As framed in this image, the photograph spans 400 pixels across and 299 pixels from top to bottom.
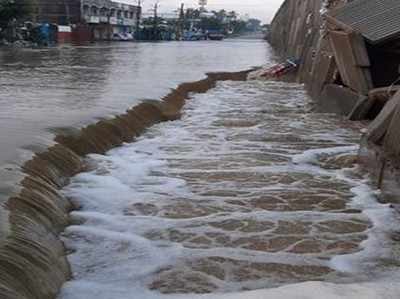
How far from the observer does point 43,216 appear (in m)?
6.46

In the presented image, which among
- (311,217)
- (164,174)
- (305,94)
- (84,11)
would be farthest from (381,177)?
(84,11)

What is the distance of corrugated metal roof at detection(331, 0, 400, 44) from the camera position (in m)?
12.5

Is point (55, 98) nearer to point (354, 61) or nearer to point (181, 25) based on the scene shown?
point (354, 61)

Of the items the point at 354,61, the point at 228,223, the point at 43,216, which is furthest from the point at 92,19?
the point at 43,216

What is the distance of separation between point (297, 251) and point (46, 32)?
55.7 metres

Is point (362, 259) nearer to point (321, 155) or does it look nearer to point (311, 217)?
point (311, 217)

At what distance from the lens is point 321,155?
36.2 feet

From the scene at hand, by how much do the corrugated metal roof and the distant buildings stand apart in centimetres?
5846

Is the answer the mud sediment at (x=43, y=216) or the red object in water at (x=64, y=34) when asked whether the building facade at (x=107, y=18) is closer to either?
the red object in water at (x=64, y=34)

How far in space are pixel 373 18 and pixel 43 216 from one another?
32.4 feet

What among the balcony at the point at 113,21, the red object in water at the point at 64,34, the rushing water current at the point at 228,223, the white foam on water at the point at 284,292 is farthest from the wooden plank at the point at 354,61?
the balcony at the point at 113,21

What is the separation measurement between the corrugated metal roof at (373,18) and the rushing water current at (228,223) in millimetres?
2304

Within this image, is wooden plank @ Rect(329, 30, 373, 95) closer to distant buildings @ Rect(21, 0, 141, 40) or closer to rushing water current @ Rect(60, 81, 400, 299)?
rushing water current @ Rect(60, 81, 400, 299)

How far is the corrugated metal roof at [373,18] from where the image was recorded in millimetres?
12495
